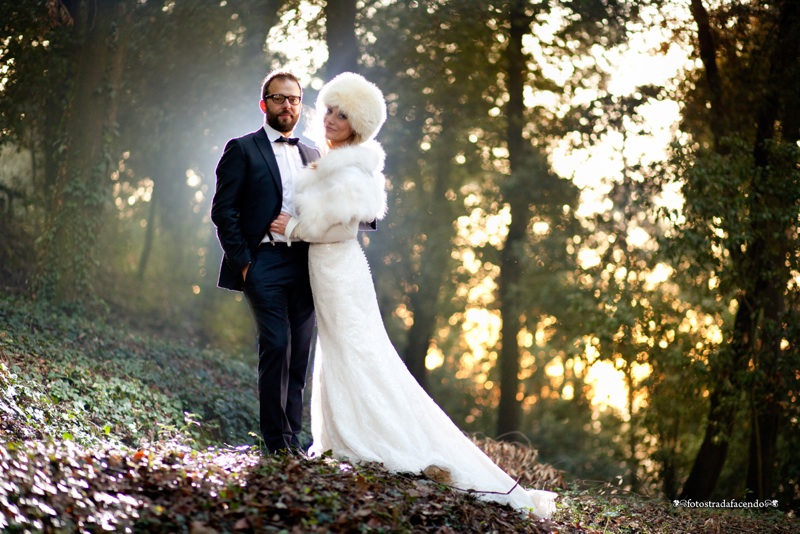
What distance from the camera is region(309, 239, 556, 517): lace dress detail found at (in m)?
5.62

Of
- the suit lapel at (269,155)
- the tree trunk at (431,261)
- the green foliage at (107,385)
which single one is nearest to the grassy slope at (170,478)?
the green foliage at (107,385)

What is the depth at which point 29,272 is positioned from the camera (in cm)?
1170

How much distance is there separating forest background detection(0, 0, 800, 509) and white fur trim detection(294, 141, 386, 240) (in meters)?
6.29

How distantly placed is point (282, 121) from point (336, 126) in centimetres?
44

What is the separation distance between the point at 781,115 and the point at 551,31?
18.0ft

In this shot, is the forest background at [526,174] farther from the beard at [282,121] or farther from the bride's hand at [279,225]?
the bride's hand at [279,225]

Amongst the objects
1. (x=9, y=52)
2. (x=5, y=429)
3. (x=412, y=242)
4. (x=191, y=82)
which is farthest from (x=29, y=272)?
(x=412, y=242)

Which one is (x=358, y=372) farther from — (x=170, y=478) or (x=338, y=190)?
(x=170, y=478)

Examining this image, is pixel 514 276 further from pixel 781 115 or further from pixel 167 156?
pixel 167 156

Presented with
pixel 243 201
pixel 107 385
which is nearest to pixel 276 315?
pixel 243 201

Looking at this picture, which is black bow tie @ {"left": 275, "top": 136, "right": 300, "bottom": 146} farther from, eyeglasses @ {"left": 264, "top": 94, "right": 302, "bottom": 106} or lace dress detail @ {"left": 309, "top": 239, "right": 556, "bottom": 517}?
→ lace dress detail @ {"left": 309, "top": 239, "right": 556, "bottom": 517}

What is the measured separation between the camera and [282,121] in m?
5.98

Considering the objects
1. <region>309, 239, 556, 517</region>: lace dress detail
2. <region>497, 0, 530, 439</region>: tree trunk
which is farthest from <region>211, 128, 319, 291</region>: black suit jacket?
<region>497, 0, 530, 439</region>: tree trunk

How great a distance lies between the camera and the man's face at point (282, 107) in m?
5.91
